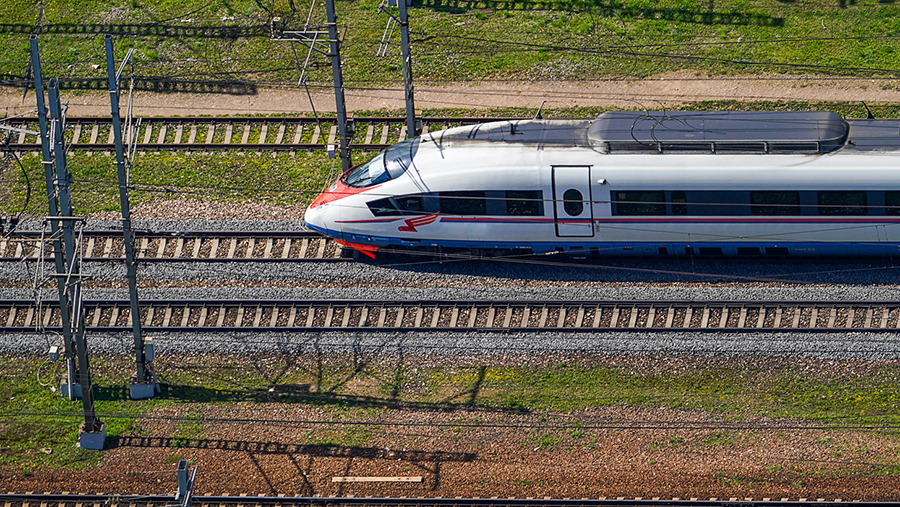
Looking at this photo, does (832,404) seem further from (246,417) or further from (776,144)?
(246,417)

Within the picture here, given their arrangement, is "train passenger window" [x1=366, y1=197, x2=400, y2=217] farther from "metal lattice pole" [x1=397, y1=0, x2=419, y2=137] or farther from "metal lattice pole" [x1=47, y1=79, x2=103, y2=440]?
"metal lattice pole" [x1=47, y1=79, x2=103, y2=440]

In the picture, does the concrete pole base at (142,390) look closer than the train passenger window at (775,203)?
Yes

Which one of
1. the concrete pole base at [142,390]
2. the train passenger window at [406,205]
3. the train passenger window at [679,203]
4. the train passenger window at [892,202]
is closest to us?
the concrete pole base at [142,390]

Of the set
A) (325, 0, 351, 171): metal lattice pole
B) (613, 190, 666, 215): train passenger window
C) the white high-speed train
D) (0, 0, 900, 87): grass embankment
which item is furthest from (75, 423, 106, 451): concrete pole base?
(0, 0, 900, 87): grass embankment

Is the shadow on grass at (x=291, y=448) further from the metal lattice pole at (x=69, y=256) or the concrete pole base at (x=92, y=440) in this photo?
the metal lattice pole at (x=69, y=256)

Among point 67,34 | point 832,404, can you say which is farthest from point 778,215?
point 67,34

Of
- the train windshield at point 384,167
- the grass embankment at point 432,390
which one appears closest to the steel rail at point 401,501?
the grass embankment at point 432,390
